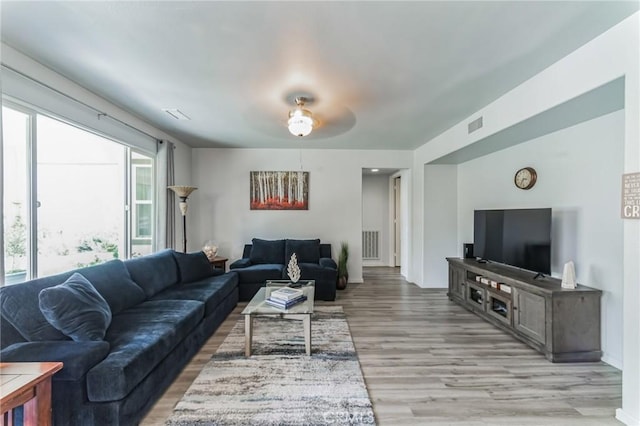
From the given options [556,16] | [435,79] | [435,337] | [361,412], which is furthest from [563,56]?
[361,412]

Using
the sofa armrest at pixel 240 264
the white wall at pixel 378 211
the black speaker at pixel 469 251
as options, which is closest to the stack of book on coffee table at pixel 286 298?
the sofa armrest at pixel 240 264

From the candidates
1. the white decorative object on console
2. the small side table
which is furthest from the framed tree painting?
the white decorative object on console

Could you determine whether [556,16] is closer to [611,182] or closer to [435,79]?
[435,79]

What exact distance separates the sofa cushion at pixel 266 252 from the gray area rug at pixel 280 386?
72.9 inches

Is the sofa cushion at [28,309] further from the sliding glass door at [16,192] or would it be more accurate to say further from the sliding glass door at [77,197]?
the sliding glass door at [77,197]

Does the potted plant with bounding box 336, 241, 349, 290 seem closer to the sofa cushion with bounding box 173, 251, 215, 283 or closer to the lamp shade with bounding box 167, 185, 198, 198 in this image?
the sofa cushion with bounding box 173, 251, 215, 283

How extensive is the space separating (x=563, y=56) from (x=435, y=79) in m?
0.91

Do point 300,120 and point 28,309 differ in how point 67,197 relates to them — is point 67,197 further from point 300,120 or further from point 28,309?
point 300,120

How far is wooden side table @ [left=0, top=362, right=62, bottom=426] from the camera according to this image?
4.13 ft

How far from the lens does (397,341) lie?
9.70 ft

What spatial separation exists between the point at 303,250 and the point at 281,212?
3.13 feet

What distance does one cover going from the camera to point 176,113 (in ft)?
11.4

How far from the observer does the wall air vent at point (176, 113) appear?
11.0ft

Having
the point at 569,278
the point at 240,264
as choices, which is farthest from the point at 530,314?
the point at 240,264
